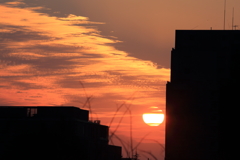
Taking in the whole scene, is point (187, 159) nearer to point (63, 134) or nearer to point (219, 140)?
point (219, 140)

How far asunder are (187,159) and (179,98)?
518 inches

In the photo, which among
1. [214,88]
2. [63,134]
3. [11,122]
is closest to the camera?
[63,134]

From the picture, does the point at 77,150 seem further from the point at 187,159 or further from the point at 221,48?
the point at 221,48

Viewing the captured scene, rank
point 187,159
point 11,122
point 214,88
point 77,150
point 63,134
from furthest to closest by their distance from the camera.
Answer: point 11,122 < point 214,88 < point 187,159 < point 77,150 < point 63,134

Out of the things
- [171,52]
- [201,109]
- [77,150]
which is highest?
[171,52]

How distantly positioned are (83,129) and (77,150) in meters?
56.0

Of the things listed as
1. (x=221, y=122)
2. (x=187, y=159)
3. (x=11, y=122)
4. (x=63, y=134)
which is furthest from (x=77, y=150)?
(x=11, y=122)

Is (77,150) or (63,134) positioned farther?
(77,150)

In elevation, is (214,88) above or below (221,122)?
above

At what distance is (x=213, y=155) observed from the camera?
9206 centimetres

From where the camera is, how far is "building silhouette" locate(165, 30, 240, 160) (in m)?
92.5

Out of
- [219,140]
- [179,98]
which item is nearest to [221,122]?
[219,140]

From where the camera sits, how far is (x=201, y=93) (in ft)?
317

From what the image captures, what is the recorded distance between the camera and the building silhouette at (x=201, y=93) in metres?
92.5
